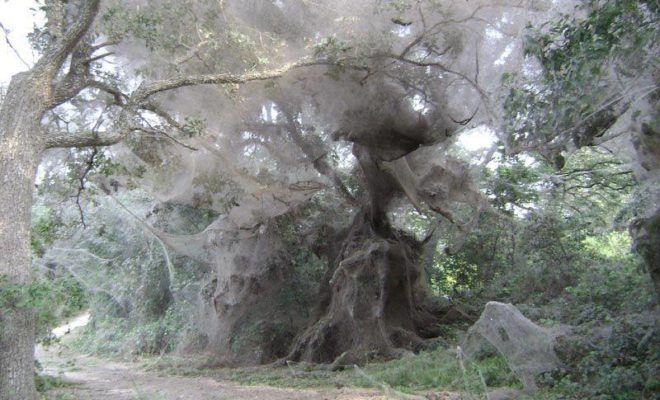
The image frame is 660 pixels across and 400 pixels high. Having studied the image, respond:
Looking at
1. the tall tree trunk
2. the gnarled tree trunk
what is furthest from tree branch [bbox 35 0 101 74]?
the gnarled tree trunk

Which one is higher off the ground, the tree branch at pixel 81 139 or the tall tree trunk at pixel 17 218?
the tree branch at pixel 81 139

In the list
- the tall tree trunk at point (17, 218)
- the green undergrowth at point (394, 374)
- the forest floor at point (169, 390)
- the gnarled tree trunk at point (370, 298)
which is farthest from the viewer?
the gnarled tree trunk at point (370, 298)

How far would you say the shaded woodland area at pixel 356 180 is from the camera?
198 inches

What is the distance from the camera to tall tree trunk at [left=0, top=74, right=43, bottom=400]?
15.4 ft

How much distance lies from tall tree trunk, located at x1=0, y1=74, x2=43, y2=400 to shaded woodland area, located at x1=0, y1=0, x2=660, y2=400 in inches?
0.9

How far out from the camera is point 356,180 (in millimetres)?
11875

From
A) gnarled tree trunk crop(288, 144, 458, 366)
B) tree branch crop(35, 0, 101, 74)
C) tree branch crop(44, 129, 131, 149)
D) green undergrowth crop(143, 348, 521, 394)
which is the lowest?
green undergrowth crop(143, 348, 521, 394)

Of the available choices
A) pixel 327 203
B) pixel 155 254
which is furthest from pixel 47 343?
pixel 155 254

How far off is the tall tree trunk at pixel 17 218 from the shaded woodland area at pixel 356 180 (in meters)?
0.02

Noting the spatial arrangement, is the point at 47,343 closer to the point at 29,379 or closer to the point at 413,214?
the point at 29,379

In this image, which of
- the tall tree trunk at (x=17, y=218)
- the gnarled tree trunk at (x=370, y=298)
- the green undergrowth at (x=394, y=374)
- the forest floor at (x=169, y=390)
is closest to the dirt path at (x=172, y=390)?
the forest floor at (x=169, y=390)

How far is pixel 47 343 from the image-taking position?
6566 mm

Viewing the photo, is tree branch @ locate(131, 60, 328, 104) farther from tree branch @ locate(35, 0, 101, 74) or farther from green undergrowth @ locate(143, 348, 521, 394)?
green undergrowth @ locate(143, 348, 521, 394)

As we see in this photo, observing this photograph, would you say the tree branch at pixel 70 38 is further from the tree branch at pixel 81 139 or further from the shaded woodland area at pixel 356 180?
the tree branch at pixel 81 139
